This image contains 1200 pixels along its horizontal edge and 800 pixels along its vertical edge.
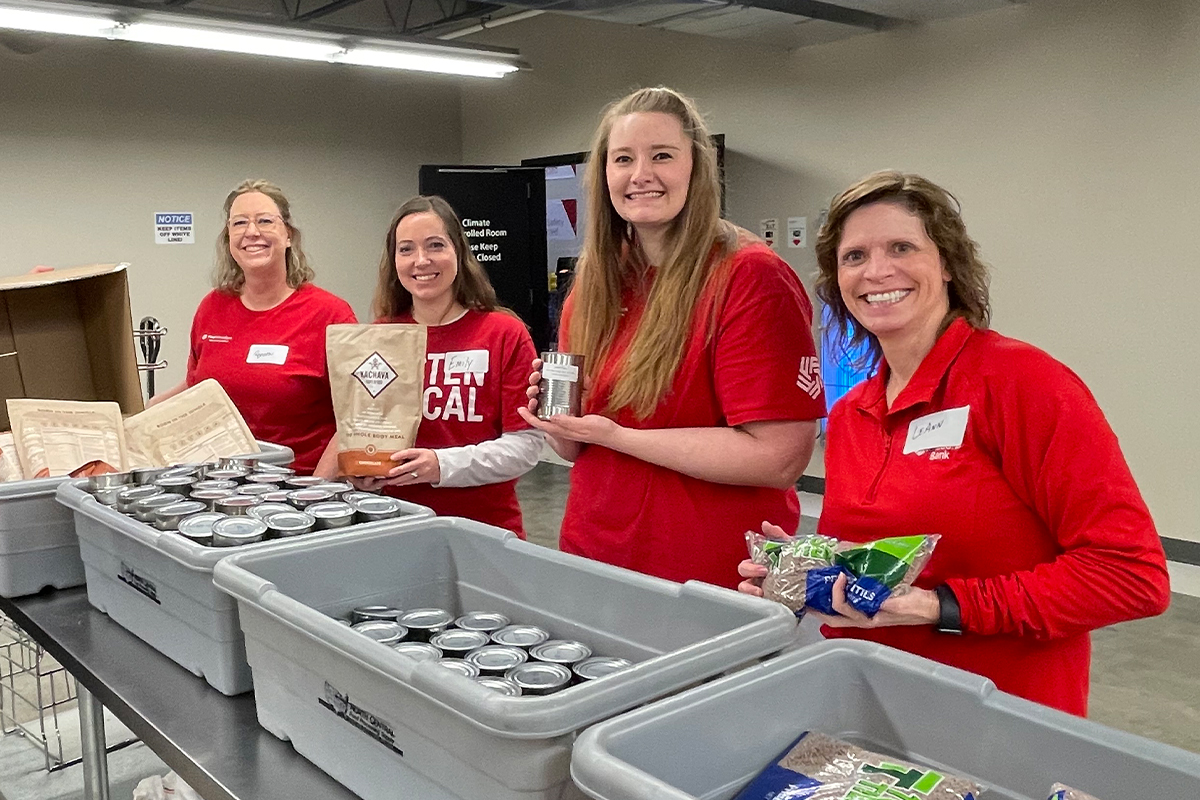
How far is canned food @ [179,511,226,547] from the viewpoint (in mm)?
1359

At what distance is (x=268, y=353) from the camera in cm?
247

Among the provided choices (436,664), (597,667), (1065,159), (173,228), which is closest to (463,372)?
(597,667)

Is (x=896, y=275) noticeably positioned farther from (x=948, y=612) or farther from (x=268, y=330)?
(x=268, y=330)

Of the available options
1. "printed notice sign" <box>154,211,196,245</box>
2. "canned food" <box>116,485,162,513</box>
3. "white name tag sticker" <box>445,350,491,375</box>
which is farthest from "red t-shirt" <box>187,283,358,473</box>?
"printed notice sign" <box>154,211,196,245</box>

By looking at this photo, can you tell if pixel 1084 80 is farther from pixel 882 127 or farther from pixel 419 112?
pixel 419 112

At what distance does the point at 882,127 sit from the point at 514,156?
Result: 337cm

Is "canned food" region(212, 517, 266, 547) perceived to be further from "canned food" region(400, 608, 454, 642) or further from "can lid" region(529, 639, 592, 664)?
"can lid" region(529, 639, 592, 664)

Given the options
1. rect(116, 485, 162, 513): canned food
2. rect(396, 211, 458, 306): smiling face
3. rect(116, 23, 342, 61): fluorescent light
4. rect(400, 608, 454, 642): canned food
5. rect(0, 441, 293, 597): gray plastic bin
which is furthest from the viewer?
rect(116, 23, 342, 61): fluorescent light

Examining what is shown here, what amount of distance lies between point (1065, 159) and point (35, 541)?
15.0ft

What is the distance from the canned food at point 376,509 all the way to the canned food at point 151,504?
0.30 metres

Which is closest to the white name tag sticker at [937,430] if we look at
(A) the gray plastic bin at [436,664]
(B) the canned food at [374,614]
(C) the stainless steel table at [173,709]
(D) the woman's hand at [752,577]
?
(D) the woman's hand at [752,577]

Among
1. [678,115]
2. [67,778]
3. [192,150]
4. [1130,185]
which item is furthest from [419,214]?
[192,150]

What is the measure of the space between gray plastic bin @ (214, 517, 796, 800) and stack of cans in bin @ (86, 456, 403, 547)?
0.36 ft

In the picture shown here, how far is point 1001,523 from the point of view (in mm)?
1243
